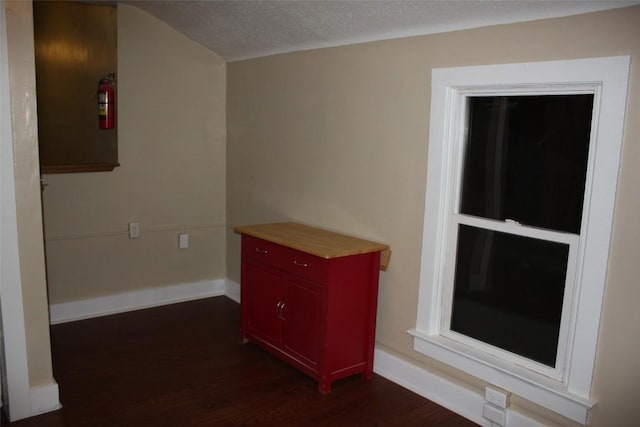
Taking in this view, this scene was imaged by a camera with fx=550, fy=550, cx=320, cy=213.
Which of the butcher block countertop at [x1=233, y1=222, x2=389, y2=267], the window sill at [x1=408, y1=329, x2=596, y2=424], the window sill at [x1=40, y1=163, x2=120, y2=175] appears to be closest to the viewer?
the window sill at [x1=408, y1=329, x2=596, y2=424]

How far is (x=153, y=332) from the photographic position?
379cm

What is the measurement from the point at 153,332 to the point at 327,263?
1.60m

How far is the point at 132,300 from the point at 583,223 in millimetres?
3259

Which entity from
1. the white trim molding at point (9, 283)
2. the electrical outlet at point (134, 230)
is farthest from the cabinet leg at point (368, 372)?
the electrical outlet at point (134, 230)

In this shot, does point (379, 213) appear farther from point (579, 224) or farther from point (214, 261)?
point (214, 261)

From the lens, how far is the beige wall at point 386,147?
2.17m

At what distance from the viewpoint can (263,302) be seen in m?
3.42

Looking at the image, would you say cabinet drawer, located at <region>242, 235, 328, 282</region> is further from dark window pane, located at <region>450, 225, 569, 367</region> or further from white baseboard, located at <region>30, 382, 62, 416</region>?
white baseboard, located at <region>30, 382, 62, 416</region>

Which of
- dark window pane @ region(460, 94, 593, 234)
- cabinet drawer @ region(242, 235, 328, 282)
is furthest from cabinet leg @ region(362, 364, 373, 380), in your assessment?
dark window pane @ region(460, 94, 593, 234)

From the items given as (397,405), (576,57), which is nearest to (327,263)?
(397,405)

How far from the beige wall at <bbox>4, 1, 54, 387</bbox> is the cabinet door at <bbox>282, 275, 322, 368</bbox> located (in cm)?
127

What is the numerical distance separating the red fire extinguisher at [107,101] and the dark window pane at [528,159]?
100 inches

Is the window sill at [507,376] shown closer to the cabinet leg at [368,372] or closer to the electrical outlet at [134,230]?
the cabinet leg at [368,372]

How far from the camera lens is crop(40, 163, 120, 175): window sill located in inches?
147
